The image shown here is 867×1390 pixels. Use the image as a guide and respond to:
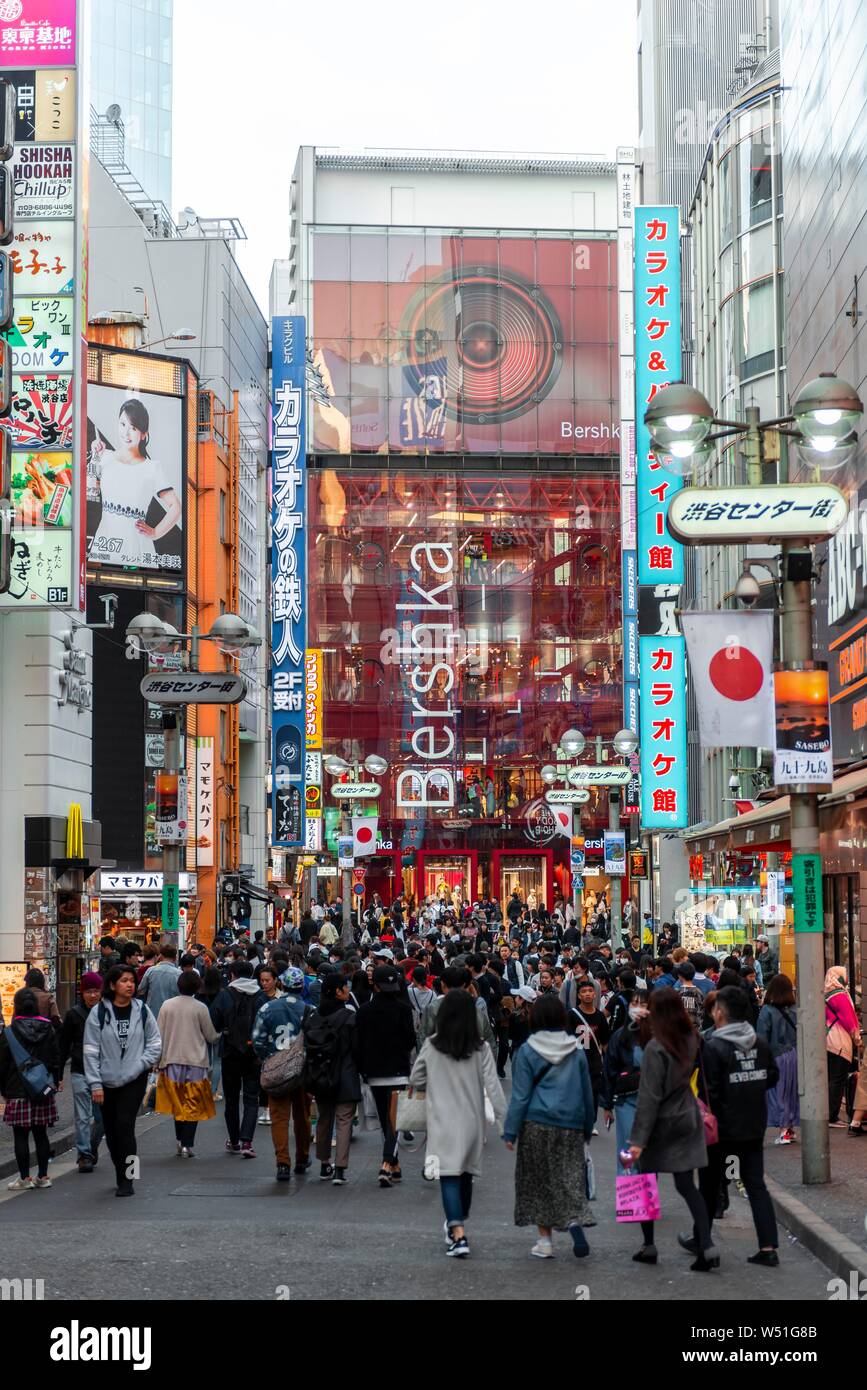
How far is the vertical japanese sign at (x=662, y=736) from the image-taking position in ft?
129

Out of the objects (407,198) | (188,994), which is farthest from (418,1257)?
(407,198)

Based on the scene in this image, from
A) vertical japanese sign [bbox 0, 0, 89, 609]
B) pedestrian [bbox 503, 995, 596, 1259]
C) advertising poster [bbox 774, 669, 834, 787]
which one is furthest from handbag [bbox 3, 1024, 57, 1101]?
vertical japanese sign [bbox 0, 0, 89, 609]

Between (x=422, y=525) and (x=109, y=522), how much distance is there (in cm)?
3582

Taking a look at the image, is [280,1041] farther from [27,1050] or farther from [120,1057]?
[27,1050]

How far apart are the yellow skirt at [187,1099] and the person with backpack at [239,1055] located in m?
0.30

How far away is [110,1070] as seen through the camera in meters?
13.7

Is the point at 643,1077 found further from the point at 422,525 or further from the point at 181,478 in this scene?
the point at 422,525

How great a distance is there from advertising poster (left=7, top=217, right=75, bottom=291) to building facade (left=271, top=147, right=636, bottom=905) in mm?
50494

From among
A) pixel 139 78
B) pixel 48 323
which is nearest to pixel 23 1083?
pixel 48 323

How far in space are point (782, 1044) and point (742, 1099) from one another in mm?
Answer: 5028

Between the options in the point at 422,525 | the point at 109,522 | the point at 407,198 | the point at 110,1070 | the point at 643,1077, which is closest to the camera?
the point at 643,1077

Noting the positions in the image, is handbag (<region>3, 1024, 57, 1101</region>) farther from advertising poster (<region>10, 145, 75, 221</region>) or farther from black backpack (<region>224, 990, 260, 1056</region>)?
advertising poster (<region>10, 145, 75, 221</region>)

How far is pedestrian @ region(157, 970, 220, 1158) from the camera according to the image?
622 inches

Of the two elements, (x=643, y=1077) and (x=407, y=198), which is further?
(x=407, y=198)
